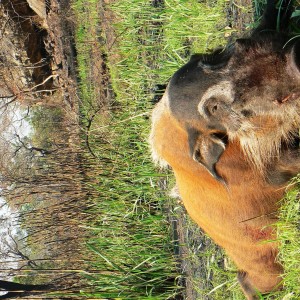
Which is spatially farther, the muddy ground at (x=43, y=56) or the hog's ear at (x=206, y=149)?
the muddy ground at (x=43, y=56)

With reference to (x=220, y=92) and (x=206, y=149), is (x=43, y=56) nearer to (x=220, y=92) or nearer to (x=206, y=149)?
(x=206, y=149)

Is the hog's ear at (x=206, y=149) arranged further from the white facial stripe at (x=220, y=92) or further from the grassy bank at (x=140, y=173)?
the grassy bank at (x=140, y=173)

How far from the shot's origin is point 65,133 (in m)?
A: 7.65

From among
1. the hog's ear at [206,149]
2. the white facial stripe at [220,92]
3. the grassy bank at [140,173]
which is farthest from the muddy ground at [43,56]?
the white facial stripe at [220,92]

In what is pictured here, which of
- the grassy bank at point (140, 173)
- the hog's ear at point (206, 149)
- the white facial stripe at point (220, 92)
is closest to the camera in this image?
the white facial stripe at point (220, 92)

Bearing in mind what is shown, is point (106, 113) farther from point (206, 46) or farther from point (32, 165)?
point (206, 46)

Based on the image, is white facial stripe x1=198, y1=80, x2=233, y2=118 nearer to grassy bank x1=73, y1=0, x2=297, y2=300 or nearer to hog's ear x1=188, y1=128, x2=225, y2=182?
hog's ear x1=188, y1=128, x2=225, y2=182

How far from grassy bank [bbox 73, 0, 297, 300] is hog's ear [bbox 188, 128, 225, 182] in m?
1.48

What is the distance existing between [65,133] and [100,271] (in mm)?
2989

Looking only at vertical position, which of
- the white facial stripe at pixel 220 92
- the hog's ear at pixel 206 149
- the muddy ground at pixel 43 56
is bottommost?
the muddy ground at pixel 43 56

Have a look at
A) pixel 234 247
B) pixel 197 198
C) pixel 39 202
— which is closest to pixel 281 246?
pixel 234 247

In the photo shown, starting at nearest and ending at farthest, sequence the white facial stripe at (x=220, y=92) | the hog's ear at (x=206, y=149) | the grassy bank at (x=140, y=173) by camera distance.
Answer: the white facial stripe at (x=220, y=92), the hog's ear at (x=206, y=149), the grassy bank at (x=140, y=173)

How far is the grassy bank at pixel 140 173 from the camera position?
4289 millimetres

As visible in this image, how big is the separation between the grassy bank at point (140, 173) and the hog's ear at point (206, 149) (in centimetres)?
148
